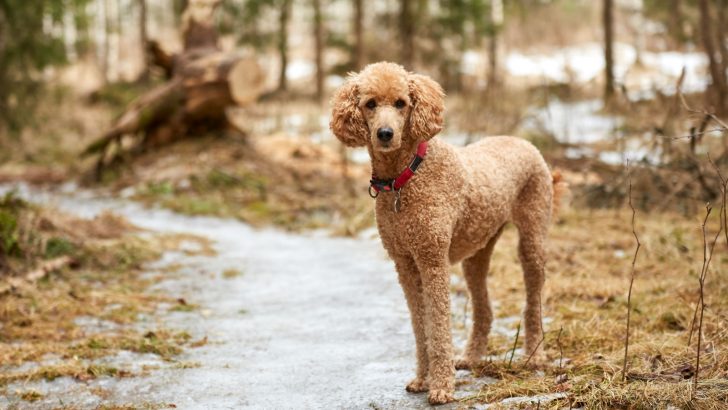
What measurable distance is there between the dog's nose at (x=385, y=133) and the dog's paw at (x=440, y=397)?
4.20 ft

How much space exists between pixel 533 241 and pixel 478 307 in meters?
0.52

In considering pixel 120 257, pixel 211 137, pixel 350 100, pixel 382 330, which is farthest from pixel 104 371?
pixel 211 137

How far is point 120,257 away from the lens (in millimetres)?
7301

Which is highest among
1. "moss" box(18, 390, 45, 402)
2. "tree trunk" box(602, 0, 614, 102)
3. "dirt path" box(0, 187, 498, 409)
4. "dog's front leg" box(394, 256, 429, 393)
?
"tree trunk" box(602, 0, 614, 102)

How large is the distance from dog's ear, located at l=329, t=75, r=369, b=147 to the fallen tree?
28.6 feet

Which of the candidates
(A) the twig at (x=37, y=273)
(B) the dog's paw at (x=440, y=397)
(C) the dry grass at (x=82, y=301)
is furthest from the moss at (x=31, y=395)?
(B) the dog's paw at (x=440, y=397)

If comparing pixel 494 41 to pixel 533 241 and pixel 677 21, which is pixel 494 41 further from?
pixel 533 241

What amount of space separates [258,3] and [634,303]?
18.5 m

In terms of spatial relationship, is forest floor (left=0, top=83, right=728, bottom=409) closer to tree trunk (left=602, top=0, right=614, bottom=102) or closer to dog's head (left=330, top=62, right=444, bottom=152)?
dog's head (left=330, top=62, right=444, bottom=152)

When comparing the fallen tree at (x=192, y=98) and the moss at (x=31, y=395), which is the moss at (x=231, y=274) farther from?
the fallen tree at (x=192, y=98)

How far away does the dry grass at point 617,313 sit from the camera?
130 inches

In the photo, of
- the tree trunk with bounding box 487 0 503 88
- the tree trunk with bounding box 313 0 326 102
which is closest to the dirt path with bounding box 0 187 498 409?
the tree trunk with bounding box 487 0 503 88

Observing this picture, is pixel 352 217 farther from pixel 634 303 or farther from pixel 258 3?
pixel 258 3

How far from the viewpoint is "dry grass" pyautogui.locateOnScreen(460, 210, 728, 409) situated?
3.30 metres
